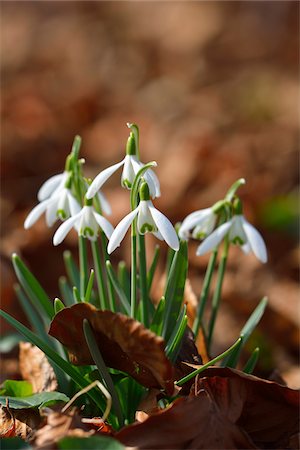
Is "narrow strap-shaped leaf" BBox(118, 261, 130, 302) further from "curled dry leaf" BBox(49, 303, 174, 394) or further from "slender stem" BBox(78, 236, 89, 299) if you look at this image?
"curled dry leaf" BBox(49, 303, 174, 394)

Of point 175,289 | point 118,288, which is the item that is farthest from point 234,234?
point 118,288

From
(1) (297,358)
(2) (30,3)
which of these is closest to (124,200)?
(1) (297,358)

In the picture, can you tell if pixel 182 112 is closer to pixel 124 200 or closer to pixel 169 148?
pixel 169 148

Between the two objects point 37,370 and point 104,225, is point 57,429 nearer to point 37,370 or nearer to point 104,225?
point 104,225

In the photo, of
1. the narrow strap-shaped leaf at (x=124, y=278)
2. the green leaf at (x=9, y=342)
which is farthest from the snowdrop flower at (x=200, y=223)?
the green leaf at (x=9, y=342)

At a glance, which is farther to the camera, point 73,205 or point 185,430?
point 73,205

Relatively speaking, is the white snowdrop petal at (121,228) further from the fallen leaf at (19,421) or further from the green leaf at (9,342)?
the green leaf at (9,342)
